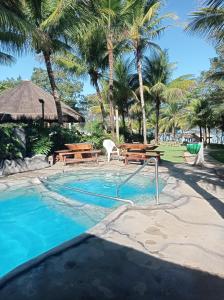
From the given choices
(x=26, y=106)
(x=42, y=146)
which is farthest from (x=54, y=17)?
(x=26, y=106)

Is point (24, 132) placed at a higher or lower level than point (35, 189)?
higher

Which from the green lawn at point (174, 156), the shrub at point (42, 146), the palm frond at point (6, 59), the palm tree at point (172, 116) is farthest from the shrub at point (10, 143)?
the palm tree at point (172, 116)

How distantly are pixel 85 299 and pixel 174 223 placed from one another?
2.27 metres

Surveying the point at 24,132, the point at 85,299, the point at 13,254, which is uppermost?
the point at 24,132

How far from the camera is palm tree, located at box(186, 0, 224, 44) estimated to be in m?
9.89

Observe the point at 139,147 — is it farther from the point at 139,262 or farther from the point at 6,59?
the point at 139,262

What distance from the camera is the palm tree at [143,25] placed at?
53.7 feet

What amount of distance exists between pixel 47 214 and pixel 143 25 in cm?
1413

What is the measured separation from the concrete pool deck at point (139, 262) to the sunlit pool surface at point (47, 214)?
1.18 m

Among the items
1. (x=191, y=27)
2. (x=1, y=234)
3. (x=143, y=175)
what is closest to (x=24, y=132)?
(x=143, y=175)

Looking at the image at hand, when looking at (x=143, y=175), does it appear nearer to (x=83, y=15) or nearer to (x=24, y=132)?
(x=24, y=132)

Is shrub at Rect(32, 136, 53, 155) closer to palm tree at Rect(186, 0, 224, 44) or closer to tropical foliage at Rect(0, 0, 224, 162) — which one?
tropical foliage at Rect(0, 0, 224, 162)

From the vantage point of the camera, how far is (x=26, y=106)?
54.4 feet

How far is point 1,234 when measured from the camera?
5812mm
